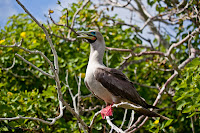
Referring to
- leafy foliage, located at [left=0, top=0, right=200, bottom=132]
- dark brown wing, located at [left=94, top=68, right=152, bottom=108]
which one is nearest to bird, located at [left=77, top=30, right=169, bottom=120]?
dark brown wing, located at [left=94, top=68, right=152, bottom=108]

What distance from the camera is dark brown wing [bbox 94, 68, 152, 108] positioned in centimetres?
360

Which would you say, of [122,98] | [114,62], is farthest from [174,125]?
[122,98]

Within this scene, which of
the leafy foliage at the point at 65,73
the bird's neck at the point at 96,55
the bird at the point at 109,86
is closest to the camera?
the bird at the point at 109,86

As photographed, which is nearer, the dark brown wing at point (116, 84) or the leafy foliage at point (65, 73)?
the dark brown wing at point (116, 84)

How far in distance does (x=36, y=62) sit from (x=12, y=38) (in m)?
0.91

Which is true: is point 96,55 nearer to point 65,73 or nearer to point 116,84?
point 116,84

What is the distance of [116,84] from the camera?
3.68 metres

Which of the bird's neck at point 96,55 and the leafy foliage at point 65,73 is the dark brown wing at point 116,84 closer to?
the bird's neck at point 96,55

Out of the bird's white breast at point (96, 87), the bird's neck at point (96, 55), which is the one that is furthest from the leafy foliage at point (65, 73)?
the bird's white breast at point (96, 87)

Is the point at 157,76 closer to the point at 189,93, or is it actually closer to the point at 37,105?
the point at 189,93

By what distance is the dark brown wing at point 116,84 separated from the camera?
360cm

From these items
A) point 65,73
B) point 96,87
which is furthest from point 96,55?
point 65,73

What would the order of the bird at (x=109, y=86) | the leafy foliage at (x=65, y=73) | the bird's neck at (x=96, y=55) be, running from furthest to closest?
1. the leafy foliage at (x=65, y=73)
2. the bird's neck at (x=96, y=55)
3. the bird at (x=109, y=86)

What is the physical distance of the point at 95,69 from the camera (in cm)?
365
